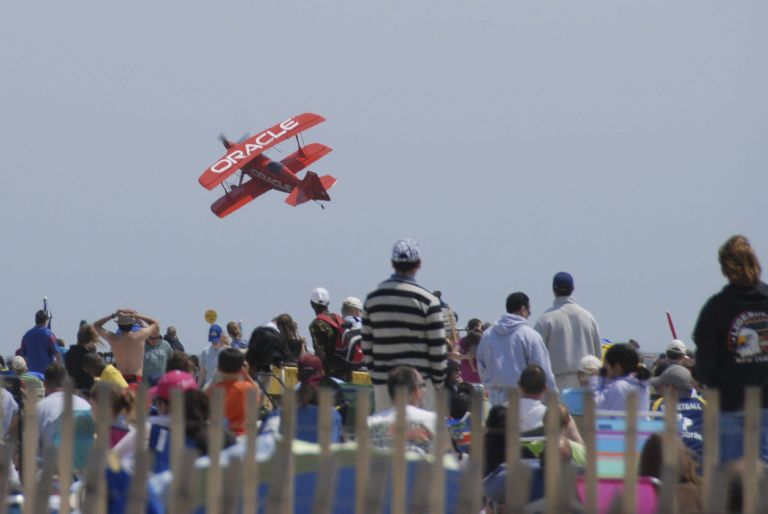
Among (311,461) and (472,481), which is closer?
(472,481)

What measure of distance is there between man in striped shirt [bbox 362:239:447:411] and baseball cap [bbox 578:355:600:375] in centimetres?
207

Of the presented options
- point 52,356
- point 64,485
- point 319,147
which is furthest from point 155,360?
point 319,147

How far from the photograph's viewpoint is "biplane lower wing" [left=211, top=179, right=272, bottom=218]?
29750 millimetres

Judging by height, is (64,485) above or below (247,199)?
below

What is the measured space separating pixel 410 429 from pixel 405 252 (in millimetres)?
1817

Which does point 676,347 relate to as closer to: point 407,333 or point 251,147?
point 407,333

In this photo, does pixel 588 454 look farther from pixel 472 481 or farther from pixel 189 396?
pixel 189 396

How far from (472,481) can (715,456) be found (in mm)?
818

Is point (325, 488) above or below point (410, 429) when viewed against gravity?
below

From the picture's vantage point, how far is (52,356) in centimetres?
1401

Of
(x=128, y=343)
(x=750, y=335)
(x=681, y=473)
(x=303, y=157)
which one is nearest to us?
(x=681, y=473)

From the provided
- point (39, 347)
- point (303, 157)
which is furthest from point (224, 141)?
point (39, 347)

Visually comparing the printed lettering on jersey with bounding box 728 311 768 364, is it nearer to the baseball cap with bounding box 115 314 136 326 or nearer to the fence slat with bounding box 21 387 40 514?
the fence slat with bounding box 21 387 40 514

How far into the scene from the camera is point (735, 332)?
6332mm
